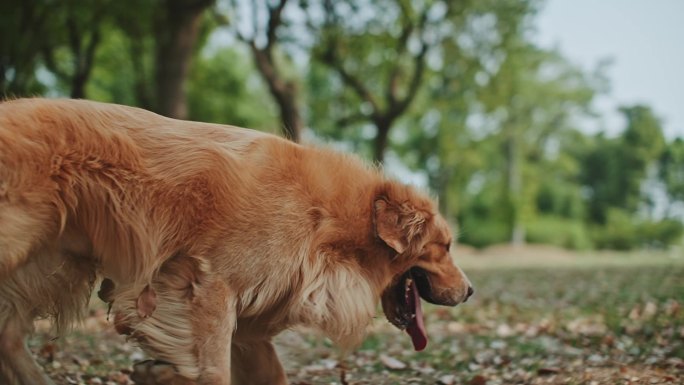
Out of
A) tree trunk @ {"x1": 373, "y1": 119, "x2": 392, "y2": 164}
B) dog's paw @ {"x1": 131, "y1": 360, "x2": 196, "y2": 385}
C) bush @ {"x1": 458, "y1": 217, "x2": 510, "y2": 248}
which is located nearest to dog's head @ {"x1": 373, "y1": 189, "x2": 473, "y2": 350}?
dog's paw @ {"x1": 131, "y1": 360, "x2": 196, "y2": 385}

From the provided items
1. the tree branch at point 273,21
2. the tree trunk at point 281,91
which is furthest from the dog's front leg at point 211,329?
the tree branch at point 273,21

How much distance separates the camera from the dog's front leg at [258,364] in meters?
5.45

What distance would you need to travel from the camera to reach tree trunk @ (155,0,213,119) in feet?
54.1

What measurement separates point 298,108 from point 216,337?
53.0 ft

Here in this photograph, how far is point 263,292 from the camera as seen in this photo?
4.79 m

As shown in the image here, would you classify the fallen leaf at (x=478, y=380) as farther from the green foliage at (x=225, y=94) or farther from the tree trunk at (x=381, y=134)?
the green foliage at (x=225, y=94)

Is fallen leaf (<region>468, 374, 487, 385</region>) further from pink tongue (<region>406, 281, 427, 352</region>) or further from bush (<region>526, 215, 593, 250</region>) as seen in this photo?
bush (<region>526, 215, 593, 250</region>)

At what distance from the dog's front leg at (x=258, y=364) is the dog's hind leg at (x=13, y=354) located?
1.30 m

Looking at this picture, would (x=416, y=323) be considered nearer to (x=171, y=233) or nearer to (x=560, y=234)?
(x=171, y=233)

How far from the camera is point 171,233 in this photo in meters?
4.62

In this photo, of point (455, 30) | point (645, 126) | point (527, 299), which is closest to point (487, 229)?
Answer: point (455, 30)

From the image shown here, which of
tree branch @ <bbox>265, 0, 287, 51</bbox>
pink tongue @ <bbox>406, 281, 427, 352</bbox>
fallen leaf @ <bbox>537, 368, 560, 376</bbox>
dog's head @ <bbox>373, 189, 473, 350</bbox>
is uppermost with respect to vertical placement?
tree branch @ <bbox>265, 0, 287, 51</bbox>

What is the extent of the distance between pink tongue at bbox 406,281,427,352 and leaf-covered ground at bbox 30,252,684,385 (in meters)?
0.58

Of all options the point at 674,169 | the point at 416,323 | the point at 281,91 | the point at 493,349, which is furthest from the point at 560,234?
the point at 416,323
